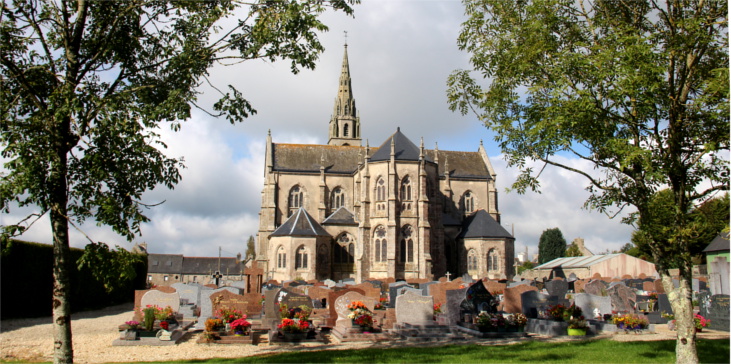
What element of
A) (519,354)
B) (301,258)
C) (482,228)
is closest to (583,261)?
(482,228)

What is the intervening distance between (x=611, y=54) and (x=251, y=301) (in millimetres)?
14617

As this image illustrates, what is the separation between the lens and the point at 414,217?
43.2m

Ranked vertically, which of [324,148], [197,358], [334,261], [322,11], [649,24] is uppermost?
[324,148]

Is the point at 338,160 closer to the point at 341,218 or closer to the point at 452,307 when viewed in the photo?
the point at 341,218

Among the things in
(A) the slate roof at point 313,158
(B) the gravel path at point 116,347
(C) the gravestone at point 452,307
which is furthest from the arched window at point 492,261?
(C) the gravestone at point 452,307

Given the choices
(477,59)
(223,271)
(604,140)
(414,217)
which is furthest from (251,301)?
(223,271)

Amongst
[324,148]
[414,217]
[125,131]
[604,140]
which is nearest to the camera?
[125,131]

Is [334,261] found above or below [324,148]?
below

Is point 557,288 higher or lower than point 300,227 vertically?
lower

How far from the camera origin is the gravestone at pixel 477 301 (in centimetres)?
1797

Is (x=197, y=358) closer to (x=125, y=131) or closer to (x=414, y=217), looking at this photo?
(x=125, y=131)

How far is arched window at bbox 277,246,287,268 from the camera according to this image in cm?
4242

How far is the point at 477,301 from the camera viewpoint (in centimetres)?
1808

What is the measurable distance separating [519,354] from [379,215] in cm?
3110
